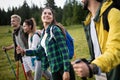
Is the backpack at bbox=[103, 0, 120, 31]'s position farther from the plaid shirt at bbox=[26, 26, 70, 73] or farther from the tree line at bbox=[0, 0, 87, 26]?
the tree line at bbox=[0, 0, 87, 26]

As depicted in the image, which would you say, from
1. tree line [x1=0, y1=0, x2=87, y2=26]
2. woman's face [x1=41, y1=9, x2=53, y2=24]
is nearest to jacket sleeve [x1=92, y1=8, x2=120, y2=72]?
woman's face [x1=41, y1=9, x2=53, y2=24]

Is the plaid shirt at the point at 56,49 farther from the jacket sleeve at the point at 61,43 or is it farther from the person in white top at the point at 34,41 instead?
the person in white top at the point at 34,41

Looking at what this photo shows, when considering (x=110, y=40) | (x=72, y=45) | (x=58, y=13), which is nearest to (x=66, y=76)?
(x=72, y=45)

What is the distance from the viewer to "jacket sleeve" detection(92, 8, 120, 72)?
1.84m

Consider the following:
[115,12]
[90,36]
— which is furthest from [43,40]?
A: [115,12]

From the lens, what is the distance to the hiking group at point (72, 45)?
73.5 inches

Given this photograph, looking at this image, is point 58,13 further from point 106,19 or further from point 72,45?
point 106,19

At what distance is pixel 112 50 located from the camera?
190 centimetres

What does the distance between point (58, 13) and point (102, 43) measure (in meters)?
80.0

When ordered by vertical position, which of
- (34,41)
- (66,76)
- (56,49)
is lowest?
(66,76)

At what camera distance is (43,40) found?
4.68m

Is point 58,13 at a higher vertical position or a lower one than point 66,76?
lower

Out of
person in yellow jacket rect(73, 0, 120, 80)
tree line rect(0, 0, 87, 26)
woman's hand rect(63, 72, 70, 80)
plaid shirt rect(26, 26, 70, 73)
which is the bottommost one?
tree line rect(0, 0, 87, 26)

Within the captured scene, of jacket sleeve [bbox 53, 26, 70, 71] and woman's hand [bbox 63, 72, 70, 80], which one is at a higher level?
jacket sleeve [bbox 53, 26, 70, 71]
